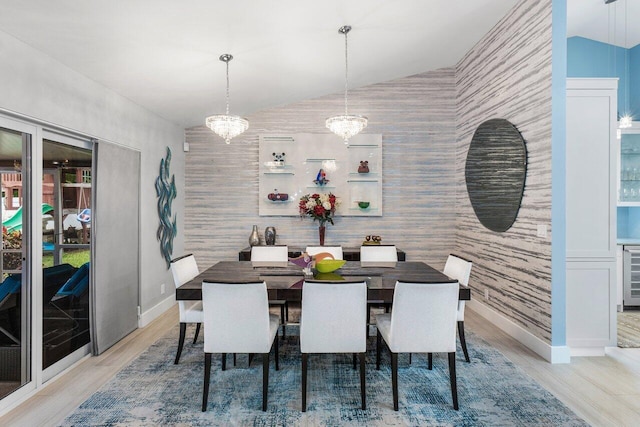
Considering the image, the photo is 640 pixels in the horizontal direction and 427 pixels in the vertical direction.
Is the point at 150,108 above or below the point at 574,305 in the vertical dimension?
above

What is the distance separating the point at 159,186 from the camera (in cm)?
443

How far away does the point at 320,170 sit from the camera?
16.9ft

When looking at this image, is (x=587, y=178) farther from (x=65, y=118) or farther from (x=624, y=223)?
(x=65, y=118)

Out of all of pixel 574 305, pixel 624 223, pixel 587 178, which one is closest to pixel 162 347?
pixel 574 305

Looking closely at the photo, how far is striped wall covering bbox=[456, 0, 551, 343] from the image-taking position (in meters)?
3.12

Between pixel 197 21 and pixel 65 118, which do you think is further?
pixel 65 118

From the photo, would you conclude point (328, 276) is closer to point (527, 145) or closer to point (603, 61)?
point (527, 145)

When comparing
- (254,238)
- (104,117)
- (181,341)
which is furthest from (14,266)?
(254,238)

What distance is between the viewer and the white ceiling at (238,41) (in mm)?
2357

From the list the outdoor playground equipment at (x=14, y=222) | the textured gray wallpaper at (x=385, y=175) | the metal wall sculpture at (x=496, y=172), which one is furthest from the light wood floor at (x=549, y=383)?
the textured gray wallpaper at (x=385, y=175)

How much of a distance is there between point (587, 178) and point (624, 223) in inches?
94.4

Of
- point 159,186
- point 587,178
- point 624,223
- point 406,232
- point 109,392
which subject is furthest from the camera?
point 406,232

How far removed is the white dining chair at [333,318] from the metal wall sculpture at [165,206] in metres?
2.88

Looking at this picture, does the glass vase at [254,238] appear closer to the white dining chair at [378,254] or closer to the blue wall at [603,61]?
the white dining chair at [378,254]
